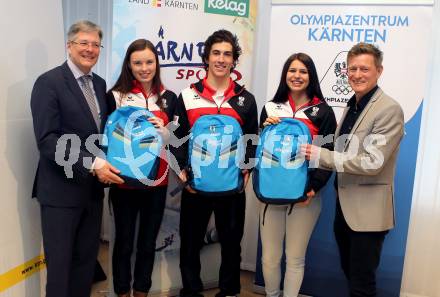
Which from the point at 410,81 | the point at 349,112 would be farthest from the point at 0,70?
the point at 410,81

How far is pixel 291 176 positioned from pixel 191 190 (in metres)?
0.56

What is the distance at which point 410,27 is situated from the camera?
2426 mm

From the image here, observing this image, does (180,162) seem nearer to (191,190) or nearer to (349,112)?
(191,190)

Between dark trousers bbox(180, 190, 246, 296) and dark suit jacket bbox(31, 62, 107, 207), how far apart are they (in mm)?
628

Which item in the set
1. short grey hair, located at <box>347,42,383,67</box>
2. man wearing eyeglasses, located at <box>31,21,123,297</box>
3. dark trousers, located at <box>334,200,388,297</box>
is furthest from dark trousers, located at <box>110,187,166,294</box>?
short grey hair, located at <box>347,42,383,67</box>

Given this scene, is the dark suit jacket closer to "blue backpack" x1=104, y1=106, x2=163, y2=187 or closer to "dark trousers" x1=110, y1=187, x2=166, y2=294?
"blue backpack" x1=104, y1=106, x2=163, y2=187

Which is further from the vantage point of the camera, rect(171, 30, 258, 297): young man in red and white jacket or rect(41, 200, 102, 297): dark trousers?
rect(171, 30, 258, 297): young man in red and white jacket

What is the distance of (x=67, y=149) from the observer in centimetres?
187

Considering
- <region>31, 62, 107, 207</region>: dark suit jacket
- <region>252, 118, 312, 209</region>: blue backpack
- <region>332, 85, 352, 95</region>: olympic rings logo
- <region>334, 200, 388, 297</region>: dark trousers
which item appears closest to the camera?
<region>31, 62, 107, 207</region>: dark suit jacket

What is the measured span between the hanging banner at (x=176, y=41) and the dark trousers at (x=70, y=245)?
24.6 inches

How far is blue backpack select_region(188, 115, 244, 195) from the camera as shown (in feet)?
7.18

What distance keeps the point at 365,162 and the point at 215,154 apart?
2.48 feet

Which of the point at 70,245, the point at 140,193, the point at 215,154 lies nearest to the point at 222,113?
the point at 215,154

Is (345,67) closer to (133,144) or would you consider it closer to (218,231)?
(218,231)
